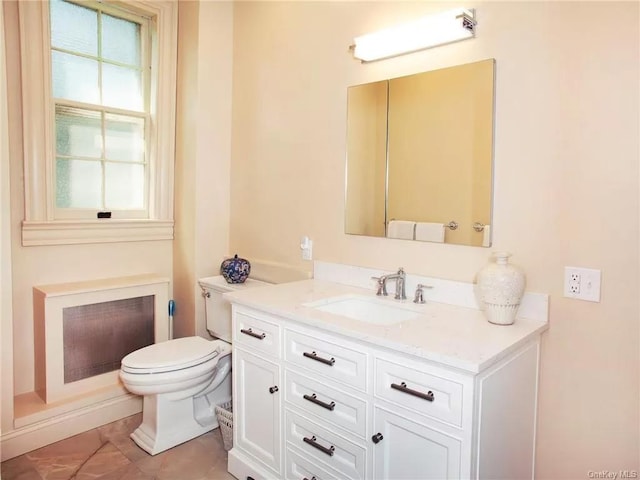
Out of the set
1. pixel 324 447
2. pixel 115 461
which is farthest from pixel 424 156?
pixel 115 461

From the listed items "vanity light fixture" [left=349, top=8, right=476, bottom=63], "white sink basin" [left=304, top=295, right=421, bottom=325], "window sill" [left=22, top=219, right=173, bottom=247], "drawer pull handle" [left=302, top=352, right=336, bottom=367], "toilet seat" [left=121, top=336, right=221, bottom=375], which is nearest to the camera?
"drawer pull handle" [left=302, top=352, right=336, bottom=367]

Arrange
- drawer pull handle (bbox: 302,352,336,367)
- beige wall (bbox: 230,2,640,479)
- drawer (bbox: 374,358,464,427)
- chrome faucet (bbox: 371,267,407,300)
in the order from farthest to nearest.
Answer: chrome faucet (bbox: 371,267,407,300), drawer pull handle (bbox: 302,352,336,367), beige wall (bbox: 230,2,640,479), drawer (bbox: 374,358,464,427)

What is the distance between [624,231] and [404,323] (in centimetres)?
78

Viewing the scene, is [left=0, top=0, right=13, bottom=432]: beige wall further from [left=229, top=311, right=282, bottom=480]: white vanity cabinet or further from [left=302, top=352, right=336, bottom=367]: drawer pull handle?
[left=302, top=352, right=336, bottom=367]: drawer pull handle

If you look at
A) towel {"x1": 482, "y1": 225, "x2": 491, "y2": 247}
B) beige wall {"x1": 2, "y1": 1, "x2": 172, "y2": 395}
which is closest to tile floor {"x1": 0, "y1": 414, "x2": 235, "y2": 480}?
beige wall {"x1": 2, "y1": 1, "x2": 172, "y2": 395}

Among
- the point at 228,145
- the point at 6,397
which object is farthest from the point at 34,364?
the point at 228,145

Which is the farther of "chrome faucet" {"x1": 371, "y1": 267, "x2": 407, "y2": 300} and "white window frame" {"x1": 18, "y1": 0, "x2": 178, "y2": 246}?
"white window frame" {"x1": 18, "y1": 0, "x2": 178, "y2": 246}

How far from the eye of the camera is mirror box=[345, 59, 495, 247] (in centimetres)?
179

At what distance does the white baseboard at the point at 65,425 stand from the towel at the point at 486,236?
225cm

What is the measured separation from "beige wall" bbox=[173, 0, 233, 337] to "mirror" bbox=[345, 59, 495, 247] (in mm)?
1066

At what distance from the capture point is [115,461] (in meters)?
2.24

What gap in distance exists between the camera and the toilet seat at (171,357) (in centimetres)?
220

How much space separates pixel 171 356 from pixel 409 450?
1.38 meters

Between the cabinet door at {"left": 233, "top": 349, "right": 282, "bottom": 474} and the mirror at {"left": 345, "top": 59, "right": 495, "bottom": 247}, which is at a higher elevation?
the mirror at {"left": 345, "top": 59, "right": 495, "bottom": 247}
